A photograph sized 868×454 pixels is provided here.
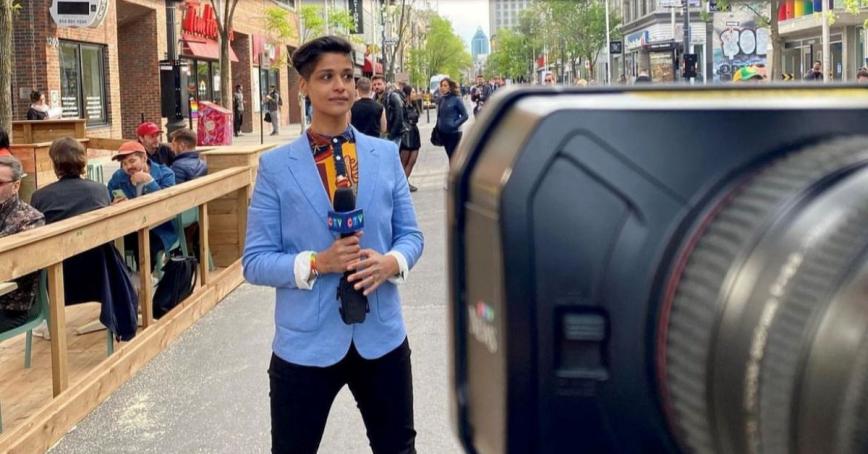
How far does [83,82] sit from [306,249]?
2308 centimetres

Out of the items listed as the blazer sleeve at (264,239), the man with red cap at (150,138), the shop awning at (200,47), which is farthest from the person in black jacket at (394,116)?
the shop awning at (200,47)

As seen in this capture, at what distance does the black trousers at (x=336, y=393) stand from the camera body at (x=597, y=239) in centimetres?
213

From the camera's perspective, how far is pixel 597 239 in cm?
111

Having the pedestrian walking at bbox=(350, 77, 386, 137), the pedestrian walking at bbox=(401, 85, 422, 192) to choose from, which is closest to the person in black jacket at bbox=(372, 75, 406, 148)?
the pedestrian walking at bbox=(401, 85, 422, 192)

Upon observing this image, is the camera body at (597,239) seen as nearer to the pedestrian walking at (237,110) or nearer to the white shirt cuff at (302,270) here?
the white shirt cuff at (302,270)

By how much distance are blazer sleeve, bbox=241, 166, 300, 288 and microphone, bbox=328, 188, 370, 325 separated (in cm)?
15

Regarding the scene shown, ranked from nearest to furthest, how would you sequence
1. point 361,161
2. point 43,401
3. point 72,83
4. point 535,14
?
1. point 361,161
2. point 43,401
3. point 72,83
4. point 535,14

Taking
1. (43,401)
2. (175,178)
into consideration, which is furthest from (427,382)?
(175,178)

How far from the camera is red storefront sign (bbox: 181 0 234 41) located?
1257 inches

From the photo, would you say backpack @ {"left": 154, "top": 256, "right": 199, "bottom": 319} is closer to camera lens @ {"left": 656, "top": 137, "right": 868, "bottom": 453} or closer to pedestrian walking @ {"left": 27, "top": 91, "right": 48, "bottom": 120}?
camera lens @ {"left": 656, "top": 137, "right": 868, "bottom": 453}

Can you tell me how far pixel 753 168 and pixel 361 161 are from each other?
7.48 ft

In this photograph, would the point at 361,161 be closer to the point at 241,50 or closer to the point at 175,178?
the point at 175,178

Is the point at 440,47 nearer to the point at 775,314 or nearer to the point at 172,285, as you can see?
the point at 172,285

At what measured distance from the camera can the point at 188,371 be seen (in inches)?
266
